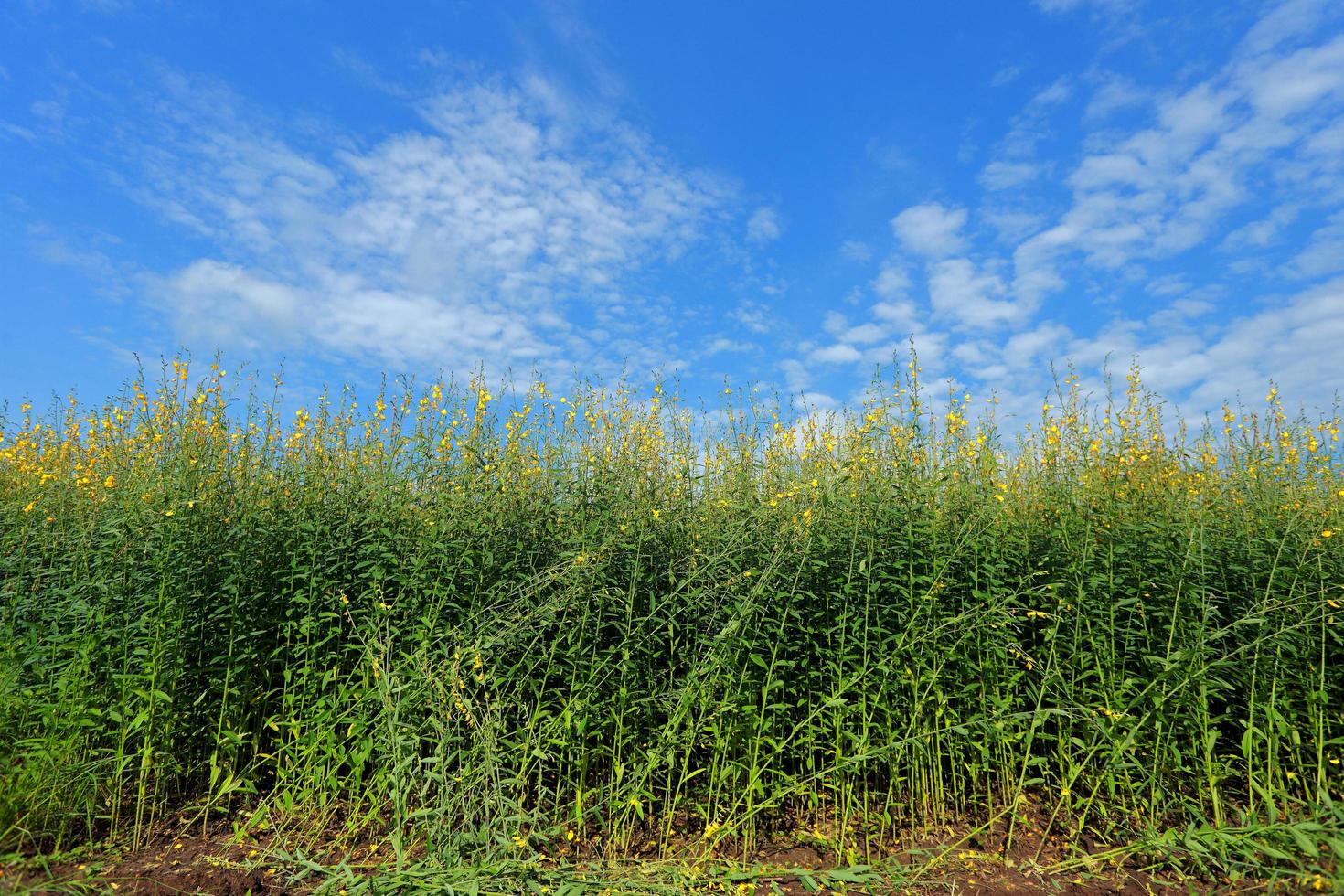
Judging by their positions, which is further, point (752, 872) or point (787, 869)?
point (787, 869)

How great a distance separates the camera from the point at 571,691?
3.55 m

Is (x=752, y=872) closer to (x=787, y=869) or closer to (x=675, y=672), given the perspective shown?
(x=787, y=869)

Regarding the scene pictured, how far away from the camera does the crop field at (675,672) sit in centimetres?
351

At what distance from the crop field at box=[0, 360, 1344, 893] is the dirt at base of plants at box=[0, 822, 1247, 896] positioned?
0.10 feet

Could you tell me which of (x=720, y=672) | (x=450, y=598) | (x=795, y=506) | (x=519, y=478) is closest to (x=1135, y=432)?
(x=795, y=506)

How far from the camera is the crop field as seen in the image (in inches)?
138

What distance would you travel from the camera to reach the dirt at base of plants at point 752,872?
320 cm

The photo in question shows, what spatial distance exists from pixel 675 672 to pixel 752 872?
1.04 metres

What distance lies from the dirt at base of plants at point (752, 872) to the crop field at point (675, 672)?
32 millimetres

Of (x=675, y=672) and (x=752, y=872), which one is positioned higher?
(x=675, y=672)

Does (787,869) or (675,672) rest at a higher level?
(675,672)

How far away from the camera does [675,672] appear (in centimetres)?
399

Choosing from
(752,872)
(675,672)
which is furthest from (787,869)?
(675,672)

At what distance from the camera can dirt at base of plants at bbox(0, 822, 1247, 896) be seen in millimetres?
3201
